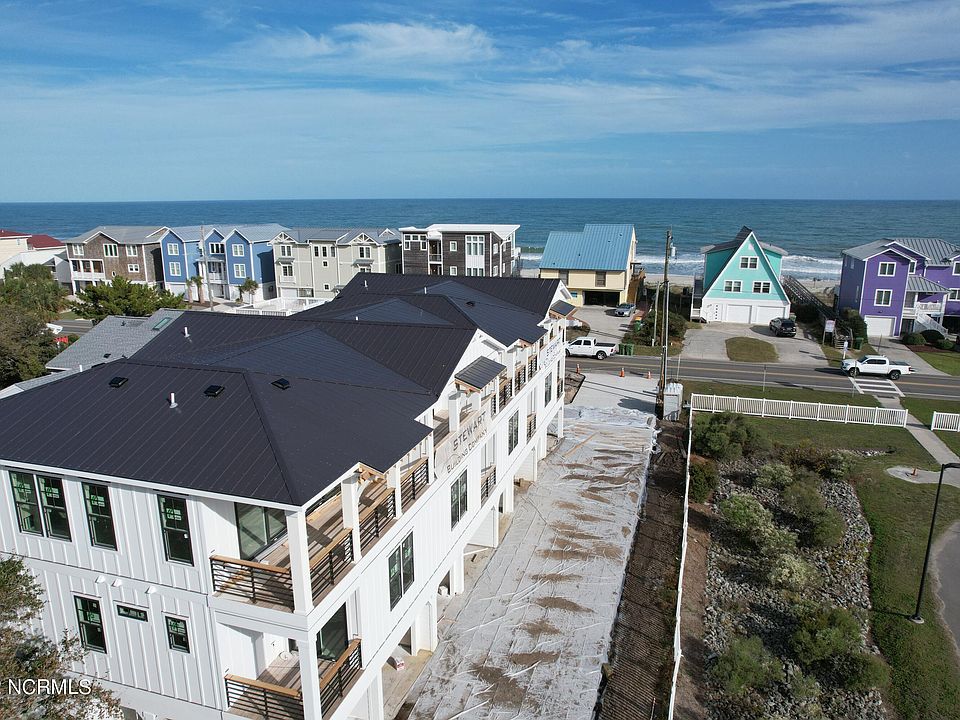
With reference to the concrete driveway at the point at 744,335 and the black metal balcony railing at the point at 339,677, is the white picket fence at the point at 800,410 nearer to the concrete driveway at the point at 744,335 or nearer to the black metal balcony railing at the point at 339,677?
the concrete driveway at the point at 744,335

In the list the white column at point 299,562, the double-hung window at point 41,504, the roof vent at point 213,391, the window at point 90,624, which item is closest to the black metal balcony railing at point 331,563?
the white column at point 299,562

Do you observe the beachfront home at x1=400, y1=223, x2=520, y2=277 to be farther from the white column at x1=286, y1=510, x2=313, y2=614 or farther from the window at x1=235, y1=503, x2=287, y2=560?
the white column at x1=286, y1=510, x2=313, y2=614

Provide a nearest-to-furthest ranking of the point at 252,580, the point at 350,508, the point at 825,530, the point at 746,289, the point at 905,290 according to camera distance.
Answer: the point at 252,580, the point at 350,508, the point at 825,530, the point at 905,290, the point at 746,289

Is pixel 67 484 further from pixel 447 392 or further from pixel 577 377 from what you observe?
pixel 577 377

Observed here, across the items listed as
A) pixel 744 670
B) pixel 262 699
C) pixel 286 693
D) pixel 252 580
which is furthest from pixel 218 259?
pixel 744 670

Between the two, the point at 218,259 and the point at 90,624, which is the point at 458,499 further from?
the point at 218,259

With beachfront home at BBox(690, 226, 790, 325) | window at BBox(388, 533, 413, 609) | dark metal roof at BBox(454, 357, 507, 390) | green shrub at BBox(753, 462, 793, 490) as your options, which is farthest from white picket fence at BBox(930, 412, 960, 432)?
window at BBox(388, 533, 413, 609)
